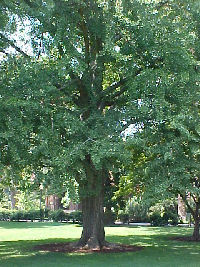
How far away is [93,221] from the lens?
14.9 metres

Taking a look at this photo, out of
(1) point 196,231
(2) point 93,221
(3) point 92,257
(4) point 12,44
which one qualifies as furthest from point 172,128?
(1) point 196,231

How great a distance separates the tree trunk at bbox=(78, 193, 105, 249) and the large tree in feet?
5.38

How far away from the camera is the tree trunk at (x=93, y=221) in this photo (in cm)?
1467

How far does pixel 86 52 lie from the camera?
47.3 feet

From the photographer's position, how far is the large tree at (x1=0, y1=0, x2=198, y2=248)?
1069 centimetres

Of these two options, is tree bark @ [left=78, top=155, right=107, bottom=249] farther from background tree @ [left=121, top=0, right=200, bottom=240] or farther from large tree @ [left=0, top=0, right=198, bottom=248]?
background tree @ [left=121, top=0, right=200, bottom=240]

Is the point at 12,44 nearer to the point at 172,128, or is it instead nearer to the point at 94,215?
the point at 172,128

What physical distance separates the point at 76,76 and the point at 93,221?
17.4ft

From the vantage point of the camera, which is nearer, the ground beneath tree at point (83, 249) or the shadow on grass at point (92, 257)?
the shadow on grass at point (92, 257)

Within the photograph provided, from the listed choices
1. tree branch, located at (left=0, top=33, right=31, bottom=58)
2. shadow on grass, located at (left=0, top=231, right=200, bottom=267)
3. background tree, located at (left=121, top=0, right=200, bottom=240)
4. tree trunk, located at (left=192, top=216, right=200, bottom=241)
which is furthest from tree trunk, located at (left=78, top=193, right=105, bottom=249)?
tree trunk, located at (left=192, top=216, right=200, bottom=241)

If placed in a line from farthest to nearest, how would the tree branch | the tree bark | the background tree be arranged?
the tree bark, the tree branch, the background tree

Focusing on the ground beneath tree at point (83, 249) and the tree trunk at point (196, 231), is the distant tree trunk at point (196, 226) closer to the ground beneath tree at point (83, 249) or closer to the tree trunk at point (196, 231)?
the tree trunk at point (196, 231)

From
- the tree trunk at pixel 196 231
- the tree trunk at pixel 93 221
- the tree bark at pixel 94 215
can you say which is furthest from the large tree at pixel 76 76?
the tree trunk at pixel 196 231

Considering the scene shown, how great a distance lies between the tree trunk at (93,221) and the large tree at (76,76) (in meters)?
1.64
